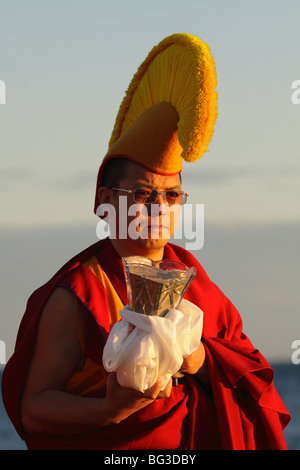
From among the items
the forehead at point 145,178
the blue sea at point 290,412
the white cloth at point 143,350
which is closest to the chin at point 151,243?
the forehead at point 145,178

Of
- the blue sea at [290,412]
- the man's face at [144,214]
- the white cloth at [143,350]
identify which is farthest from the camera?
the blue sea at [290,412]

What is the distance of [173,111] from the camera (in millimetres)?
5039

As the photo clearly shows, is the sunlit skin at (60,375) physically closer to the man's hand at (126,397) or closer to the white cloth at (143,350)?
the man's hand at (126,397)

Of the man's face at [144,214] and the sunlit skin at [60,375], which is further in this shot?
the man's face at [144,214]

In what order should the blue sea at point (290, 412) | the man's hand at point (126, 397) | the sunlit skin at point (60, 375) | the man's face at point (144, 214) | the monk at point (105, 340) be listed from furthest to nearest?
the blue sea at point (290, 412) → the man's face at point (144, 214) → the monk at point (105, 340) → the sunlit skin at point (60, 375) → the man's hand at point (126, 397)

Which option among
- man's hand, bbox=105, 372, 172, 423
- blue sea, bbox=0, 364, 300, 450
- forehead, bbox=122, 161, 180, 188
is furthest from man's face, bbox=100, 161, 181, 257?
blue sea, bbox=0, 364, 300, 450

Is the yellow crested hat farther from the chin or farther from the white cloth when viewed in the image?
the white cloth

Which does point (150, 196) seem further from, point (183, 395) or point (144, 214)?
point (183, 395)

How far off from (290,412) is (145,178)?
29.6m

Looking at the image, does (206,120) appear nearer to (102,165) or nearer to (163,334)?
(102,165)

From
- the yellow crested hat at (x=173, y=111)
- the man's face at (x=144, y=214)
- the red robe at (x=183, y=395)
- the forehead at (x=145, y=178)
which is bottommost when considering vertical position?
the red robe at (x=183, y=395)

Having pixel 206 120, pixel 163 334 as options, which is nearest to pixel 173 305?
pixel 163 334

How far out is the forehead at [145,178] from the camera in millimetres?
5031

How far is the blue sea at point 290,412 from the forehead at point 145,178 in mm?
23942
